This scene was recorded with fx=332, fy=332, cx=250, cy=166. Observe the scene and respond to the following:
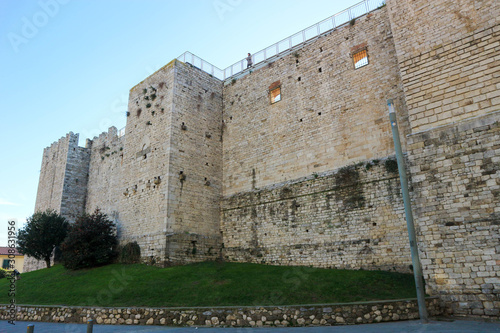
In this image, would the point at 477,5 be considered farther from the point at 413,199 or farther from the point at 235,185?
the point at 235,185

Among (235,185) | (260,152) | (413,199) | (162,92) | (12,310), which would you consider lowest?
(12,310)

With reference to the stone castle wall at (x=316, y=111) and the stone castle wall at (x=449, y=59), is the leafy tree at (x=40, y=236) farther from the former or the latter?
the stone castle wall at (x=449, y=59)

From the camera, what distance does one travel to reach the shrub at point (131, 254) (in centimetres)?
1551

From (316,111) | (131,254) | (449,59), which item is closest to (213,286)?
(131,254)

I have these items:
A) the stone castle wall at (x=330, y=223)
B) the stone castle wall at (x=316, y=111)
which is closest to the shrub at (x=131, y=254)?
the stone castle wall at (x=330, y=223)

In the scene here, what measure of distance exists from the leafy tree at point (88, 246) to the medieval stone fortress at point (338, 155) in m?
0.82

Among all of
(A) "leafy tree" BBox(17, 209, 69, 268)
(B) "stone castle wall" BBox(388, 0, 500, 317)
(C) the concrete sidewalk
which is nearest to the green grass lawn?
(C) the concrete sidewalk

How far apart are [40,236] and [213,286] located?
1489 cm

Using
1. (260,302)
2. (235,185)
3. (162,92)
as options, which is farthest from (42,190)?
(260,302)

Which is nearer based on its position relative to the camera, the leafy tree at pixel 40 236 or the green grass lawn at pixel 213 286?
the green grass lawn at pixel 213 286

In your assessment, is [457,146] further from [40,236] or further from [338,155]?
[40,236]

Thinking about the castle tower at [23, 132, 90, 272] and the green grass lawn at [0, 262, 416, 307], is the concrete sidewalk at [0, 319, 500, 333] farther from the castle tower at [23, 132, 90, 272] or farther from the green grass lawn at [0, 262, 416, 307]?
the castle tower at [23, 132, 90, 272]

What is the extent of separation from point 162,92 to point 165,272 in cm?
922

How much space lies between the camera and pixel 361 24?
14086mm
